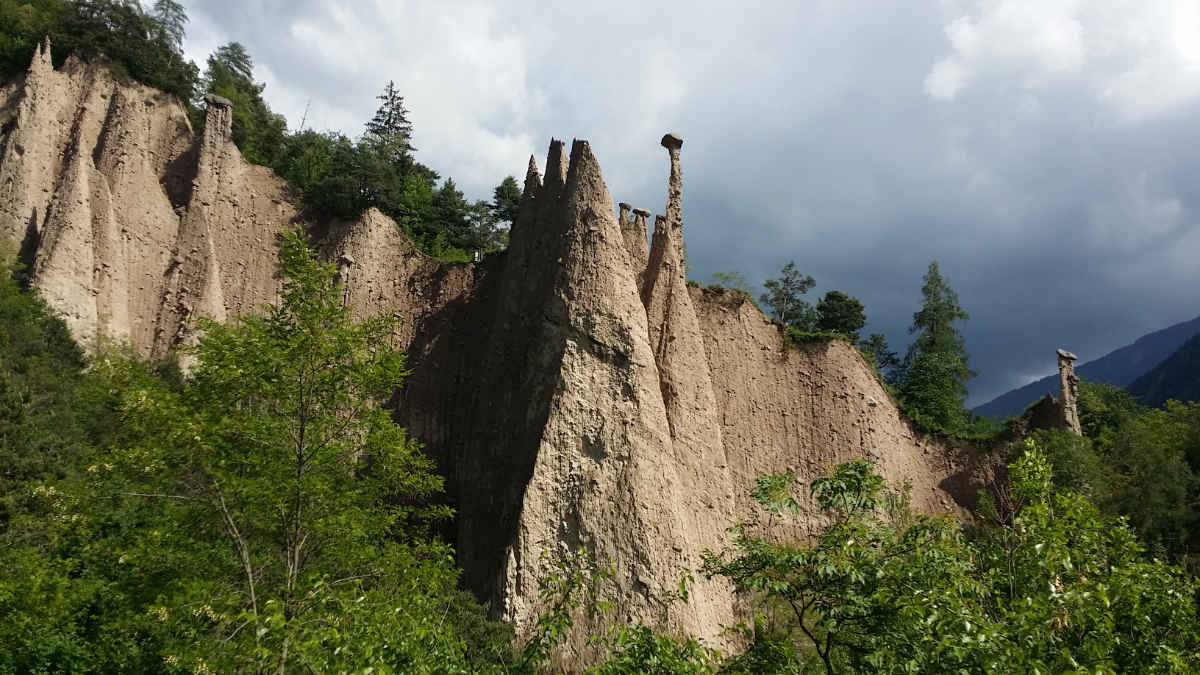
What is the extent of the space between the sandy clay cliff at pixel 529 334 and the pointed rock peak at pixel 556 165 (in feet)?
0.29

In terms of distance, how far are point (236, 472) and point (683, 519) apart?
37.6ft

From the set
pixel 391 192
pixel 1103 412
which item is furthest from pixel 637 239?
pixel 1103 412

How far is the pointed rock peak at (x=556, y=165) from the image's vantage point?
77.9 ft

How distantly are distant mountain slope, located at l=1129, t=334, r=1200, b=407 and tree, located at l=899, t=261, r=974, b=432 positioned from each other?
76093 mm

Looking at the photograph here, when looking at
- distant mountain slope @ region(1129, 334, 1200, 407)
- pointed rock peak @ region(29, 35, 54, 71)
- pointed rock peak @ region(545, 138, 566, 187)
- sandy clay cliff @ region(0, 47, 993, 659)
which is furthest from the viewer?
distant mountain slope @ region(1129, 334, 1200, 407)

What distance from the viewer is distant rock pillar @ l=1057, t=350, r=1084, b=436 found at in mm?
29031

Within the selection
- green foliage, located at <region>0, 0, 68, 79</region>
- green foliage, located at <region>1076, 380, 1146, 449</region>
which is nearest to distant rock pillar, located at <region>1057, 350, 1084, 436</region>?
green foliage, located at <region>1076, 380, 1146, 449</region>

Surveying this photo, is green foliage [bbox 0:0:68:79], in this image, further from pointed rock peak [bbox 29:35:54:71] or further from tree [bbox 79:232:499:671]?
tree [bbox 79:232:499:671]

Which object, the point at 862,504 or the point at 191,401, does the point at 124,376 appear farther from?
the point at 862,504

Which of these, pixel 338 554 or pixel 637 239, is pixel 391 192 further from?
pixel 338 554

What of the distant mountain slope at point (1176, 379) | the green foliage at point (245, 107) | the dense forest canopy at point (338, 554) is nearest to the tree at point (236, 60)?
the green foliage at point (245, 107)

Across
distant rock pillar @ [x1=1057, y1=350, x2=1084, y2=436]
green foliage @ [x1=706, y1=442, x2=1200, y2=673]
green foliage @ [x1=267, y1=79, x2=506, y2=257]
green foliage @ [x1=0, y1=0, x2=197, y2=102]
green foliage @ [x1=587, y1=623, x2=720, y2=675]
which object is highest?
green foliage @ [x1=0, y1=0, x2=197, y2=102]

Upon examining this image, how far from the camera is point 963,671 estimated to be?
20.9ft

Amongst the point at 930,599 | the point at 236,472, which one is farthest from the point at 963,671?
the point at 236,472
